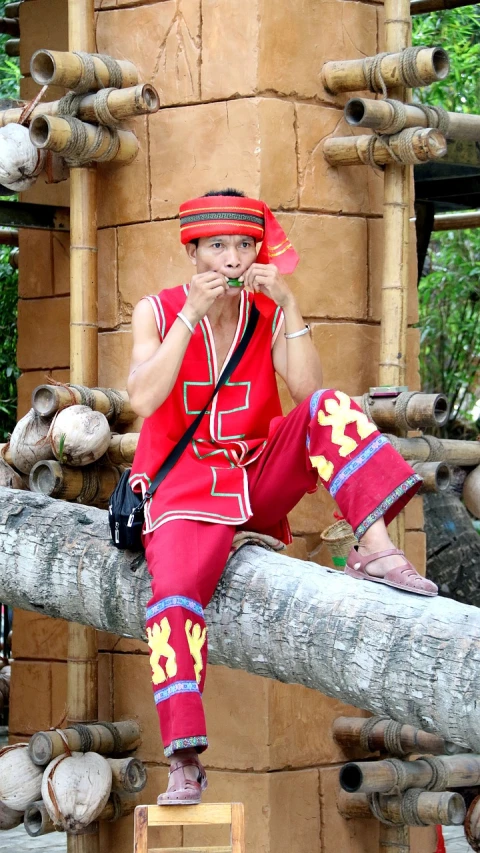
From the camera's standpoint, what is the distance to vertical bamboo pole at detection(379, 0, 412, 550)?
4.89 m

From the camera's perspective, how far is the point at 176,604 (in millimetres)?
3547

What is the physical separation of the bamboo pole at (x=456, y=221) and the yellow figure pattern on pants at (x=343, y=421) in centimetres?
385

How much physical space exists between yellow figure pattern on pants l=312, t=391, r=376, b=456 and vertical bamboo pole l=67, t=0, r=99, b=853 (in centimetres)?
164

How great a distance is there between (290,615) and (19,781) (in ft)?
5.96

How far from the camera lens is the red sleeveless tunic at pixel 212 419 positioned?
3.87 meters

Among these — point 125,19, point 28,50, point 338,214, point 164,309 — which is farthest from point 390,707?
point 28,50

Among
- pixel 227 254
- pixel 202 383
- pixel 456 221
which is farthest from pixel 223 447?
pixel 456 221

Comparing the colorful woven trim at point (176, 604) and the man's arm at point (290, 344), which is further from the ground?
the man's arm at point (290, 344)

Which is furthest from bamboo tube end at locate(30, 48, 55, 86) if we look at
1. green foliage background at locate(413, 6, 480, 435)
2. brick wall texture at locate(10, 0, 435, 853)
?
green foliage background at locate(413, 6, 480, 435)

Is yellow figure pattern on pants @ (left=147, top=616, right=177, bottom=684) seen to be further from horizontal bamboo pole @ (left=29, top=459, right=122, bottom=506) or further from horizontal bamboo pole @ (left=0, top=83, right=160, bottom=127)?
horizontal bamboo pole @ (left=0, top=83, right=160, bottom=127)

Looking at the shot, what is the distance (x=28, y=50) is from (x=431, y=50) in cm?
223

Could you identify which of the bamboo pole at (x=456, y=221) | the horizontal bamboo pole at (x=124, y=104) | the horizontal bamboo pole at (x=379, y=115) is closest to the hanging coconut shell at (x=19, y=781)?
the horizontal bamboo pole at (x=124, y=104)

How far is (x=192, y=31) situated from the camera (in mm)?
5012

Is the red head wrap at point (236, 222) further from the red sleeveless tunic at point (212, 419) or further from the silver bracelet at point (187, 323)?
the silver bracelet at point (187, 323)
